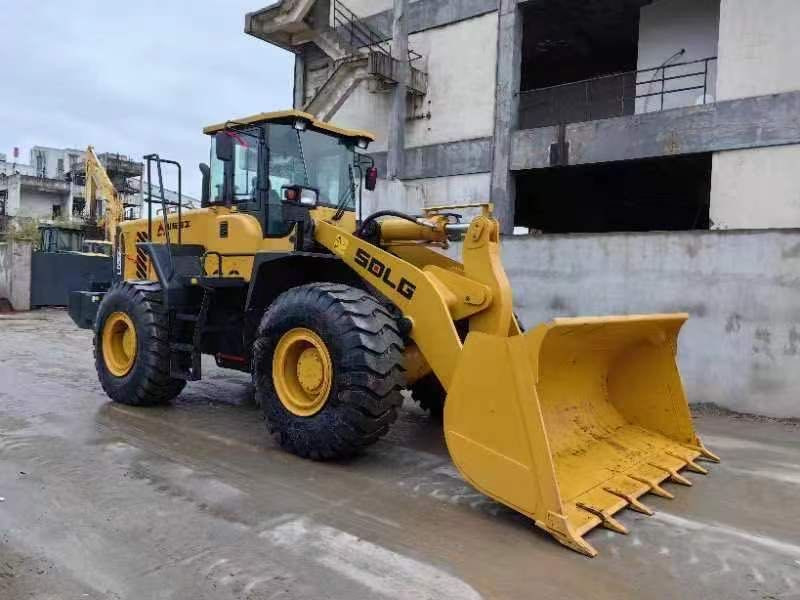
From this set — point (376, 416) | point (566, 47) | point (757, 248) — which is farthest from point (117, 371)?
point (566, 47)

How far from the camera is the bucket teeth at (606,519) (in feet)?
12.1

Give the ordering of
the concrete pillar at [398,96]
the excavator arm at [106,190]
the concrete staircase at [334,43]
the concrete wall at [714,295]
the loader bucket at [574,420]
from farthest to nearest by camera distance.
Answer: the excavator arm at [106,190]
the concrete staircase at [334,43]
the concrete pillar at [398,96]
the concrete wall at [714,295]
the loader bucket at [574,420]

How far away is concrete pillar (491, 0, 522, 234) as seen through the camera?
41.3 ft

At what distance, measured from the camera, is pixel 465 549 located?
3.47 metres

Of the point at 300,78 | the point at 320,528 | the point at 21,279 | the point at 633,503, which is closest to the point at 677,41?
the point at 300,78

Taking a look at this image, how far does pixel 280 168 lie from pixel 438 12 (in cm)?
914

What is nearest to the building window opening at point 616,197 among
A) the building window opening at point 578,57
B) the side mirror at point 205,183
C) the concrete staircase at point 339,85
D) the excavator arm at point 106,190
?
the building window opening at point 578,57

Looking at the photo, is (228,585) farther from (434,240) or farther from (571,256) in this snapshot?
(571,256)

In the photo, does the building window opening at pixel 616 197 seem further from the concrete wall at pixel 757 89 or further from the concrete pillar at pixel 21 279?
the concrete pillar at pixel 21 279

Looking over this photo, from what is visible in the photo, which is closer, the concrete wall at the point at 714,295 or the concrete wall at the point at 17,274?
the concrete wall at the point at 714,295

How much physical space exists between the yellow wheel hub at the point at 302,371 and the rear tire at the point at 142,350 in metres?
1.87

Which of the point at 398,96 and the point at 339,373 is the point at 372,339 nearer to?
the point at 339,373

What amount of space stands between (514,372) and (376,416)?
3.94ft

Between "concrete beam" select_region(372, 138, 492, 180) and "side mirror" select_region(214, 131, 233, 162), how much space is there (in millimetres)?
8017
